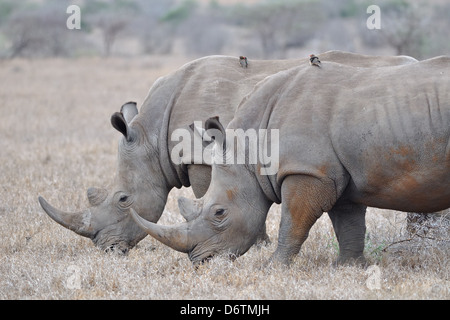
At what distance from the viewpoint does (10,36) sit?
28.6 meters

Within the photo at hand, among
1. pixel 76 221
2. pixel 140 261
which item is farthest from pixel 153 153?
pixel 140 261

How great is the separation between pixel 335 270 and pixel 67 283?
194 cm

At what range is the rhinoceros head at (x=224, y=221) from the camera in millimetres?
5844

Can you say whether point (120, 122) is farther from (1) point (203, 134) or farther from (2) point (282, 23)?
(2) point (282, 23)

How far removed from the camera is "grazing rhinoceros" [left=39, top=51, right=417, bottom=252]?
679 cm

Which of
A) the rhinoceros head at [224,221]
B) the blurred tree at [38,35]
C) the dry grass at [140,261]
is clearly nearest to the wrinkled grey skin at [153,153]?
the dry grass at [140,261]

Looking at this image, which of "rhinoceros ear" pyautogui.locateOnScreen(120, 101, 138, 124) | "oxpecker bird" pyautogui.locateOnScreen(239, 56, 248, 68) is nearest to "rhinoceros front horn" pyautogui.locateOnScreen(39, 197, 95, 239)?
"rhinoceros ear" pyautogui.locateOnScreen(120, 101, 138, 124)

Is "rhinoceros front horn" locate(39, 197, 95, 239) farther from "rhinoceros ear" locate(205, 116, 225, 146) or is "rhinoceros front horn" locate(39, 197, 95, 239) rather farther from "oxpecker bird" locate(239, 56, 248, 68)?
"oxpecker bird" locate(239, 56, 248, 68)

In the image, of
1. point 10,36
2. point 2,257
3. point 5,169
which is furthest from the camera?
point 10,36

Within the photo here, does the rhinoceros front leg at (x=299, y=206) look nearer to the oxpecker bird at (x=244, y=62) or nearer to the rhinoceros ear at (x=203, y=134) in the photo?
the rhinoceros ear at (x=203, y=134)

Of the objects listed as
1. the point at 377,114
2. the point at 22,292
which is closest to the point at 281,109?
the point at 377,114

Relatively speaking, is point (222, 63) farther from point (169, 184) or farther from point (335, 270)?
point (335, 270)

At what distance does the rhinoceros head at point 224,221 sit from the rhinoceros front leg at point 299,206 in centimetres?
29

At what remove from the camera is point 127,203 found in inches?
269
